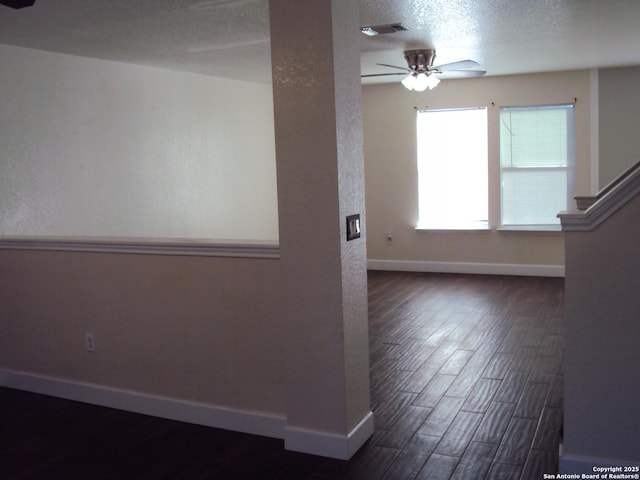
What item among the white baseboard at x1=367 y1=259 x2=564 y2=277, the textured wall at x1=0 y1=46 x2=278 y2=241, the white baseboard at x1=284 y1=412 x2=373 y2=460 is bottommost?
the white baseboard at x1=284 y1=412 x2=373 y2=460

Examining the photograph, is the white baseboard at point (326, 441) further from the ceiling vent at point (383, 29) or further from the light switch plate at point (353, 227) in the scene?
the ceiling vent at point (383, 29)

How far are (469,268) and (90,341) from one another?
5119 millimetres

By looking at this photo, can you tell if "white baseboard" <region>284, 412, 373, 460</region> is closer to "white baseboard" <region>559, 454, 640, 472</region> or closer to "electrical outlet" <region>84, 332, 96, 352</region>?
"white baseboard" <region>559, 454, 640, 472</region>

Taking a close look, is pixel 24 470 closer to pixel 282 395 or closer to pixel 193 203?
pixel 282 395

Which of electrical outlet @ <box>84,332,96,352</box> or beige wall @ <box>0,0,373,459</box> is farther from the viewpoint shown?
electrical outlet @ <box>84,332,96,352</box>

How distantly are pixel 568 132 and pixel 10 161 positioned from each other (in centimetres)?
573

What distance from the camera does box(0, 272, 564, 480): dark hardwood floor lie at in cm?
298

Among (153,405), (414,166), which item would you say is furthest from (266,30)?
(414,166)

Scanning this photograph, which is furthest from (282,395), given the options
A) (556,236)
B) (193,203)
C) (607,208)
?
(556,236)

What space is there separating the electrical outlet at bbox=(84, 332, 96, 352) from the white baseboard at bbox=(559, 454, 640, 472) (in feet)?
8.68

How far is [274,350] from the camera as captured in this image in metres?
3.30

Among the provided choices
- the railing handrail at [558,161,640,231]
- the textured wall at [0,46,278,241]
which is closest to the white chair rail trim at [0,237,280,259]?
the textured wall at [0,46,278,241]

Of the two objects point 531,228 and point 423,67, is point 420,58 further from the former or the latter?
point 531,228

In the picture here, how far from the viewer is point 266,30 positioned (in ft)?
15.2
